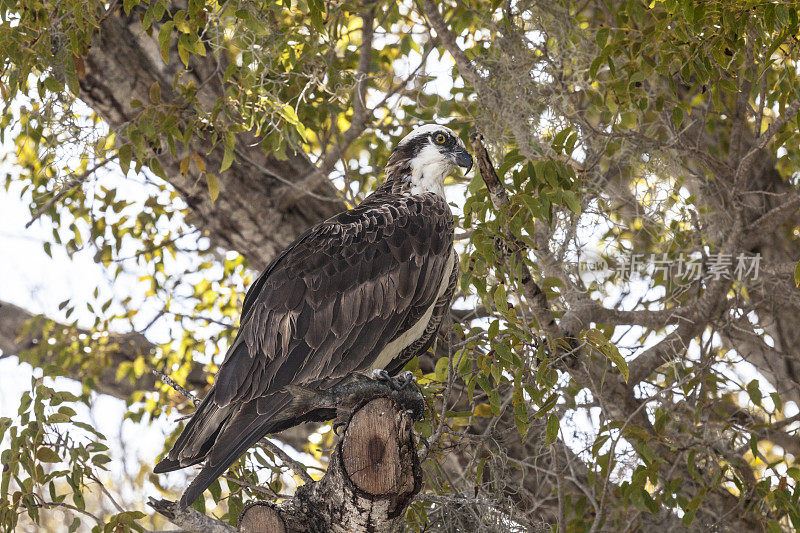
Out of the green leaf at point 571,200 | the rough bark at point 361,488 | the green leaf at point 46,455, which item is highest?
the green leaf at point 571,200

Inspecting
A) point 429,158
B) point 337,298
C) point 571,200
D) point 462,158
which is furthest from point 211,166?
point 571,200

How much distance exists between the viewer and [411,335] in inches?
151

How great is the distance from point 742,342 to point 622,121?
1.77 meters

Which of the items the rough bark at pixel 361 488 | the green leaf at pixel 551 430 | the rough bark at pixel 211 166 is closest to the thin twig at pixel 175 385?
the rough bark at pixel 361 488

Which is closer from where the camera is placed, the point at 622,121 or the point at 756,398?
the point at 756,398

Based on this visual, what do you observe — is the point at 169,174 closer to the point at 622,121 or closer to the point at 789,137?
the point at 622,121

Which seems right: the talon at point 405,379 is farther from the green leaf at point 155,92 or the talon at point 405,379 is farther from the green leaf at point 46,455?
the green leaf at point 155,92

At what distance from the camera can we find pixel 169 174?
5.07 meters

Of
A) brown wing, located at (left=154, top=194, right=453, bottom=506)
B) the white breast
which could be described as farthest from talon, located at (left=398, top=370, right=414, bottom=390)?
the white breast

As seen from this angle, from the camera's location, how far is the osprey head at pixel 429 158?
416 centimetres

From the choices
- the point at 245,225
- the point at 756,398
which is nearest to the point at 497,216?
the point at 756,398

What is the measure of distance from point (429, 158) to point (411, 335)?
0.94 metres

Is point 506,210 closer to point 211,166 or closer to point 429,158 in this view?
point 429,158

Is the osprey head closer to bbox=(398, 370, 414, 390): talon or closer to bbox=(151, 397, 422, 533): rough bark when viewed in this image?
bbox=(398, 370, 414, 390): talon
